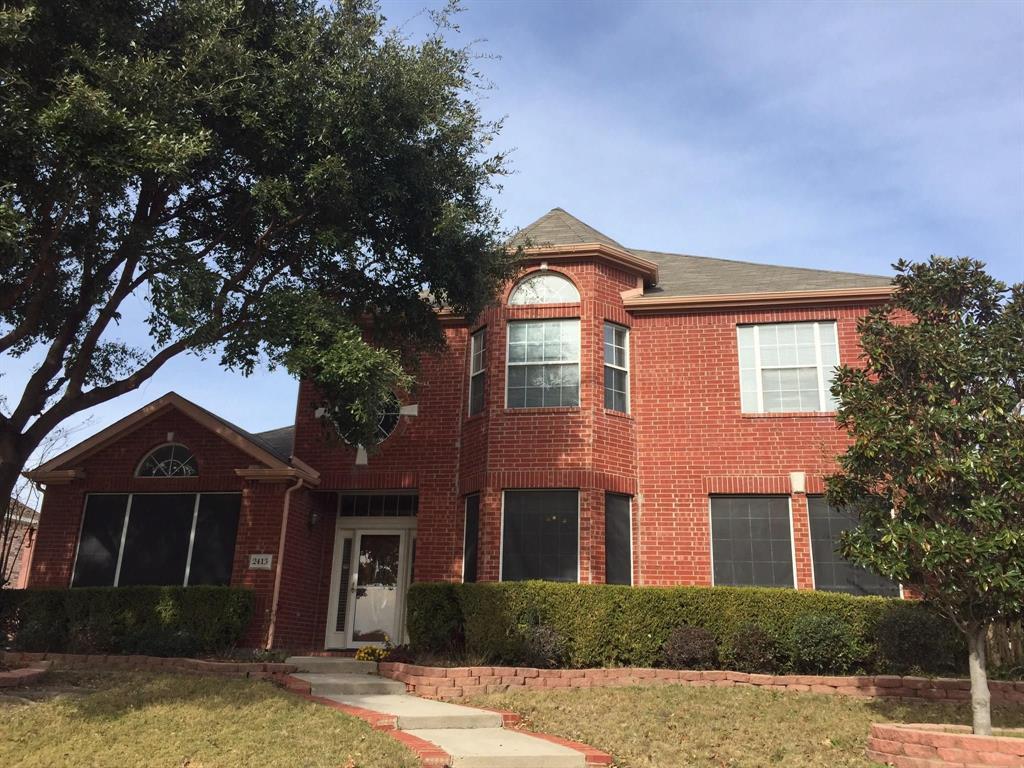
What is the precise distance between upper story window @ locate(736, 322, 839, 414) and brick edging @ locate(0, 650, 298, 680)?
9124 mm

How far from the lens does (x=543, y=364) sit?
587 inches

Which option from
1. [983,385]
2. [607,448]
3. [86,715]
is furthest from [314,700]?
[983,385]

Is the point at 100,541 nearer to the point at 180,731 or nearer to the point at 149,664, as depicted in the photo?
the point at 149,664

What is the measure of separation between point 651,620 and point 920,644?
3743 millimetres

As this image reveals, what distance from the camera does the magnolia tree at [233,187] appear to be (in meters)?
9.37

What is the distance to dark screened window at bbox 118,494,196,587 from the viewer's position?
14.8m

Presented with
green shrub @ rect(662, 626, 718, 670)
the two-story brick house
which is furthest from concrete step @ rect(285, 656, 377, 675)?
green shrub @ rect(662, 626, 718, 670)

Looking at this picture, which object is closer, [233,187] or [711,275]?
[233,187]

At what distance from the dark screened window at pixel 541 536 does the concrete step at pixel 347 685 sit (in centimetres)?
293

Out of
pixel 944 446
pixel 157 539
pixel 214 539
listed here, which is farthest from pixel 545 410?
pixel 157 539

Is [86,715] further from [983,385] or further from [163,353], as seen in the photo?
[983,385]

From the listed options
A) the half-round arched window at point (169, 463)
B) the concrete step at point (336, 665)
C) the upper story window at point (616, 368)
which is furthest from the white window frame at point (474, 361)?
the half-round arched window at point (169, 463)

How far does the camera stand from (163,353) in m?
11.6

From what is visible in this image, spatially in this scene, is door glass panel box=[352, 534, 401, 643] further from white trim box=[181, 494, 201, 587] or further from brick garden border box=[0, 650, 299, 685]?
brick garden border box=[0, 650, 299, 685]
